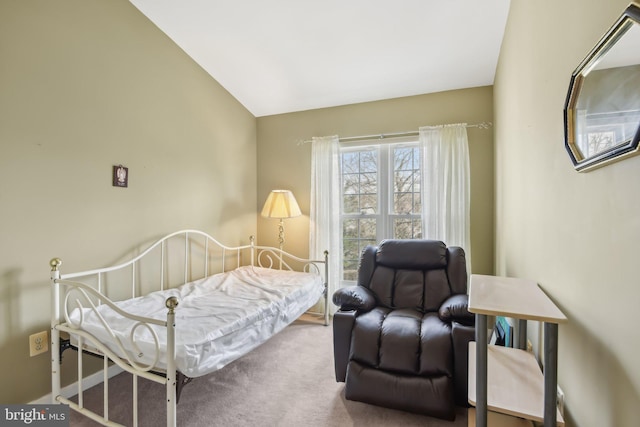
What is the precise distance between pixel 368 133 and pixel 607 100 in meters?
2.61

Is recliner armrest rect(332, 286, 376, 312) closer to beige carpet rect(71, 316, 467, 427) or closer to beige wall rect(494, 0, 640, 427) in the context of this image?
beige carpet rect(71, 316, 467, 427)

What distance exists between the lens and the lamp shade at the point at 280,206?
3.32 m

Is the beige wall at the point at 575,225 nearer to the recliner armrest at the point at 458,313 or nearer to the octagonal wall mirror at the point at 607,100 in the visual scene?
the octagonal wall mirror at the point at 607,100

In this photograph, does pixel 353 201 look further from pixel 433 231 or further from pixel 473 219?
pixel 473 219

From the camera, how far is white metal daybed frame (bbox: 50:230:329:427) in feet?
4.59

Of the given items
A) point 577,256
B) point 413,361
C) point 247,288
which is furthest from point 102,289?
point 577,256

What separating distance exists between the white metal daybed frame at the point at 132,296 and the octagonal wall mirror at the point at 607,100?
1.58 meters

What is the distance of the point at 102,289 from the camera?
2205 mm

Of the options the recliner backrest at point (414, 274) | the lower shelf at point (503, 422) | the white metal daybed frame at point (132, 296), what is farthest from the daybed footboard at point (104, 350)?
the recliner backrest at point (414, 274)

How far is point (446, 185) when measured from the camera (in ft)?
9.70

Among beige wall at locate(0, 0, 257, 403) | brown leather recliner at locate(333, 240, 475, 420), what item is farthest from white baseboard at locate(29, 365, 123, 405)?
brown leather recliner at locate(333, 240, 475, 420)

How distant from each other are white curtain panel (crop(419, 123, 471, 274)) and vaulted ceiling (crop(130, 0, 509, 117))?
1.68 feet

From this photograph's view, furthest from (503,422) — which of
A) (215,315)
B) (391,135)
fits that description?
(391,135)

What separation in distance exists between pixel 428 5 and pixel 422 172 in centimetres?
142
